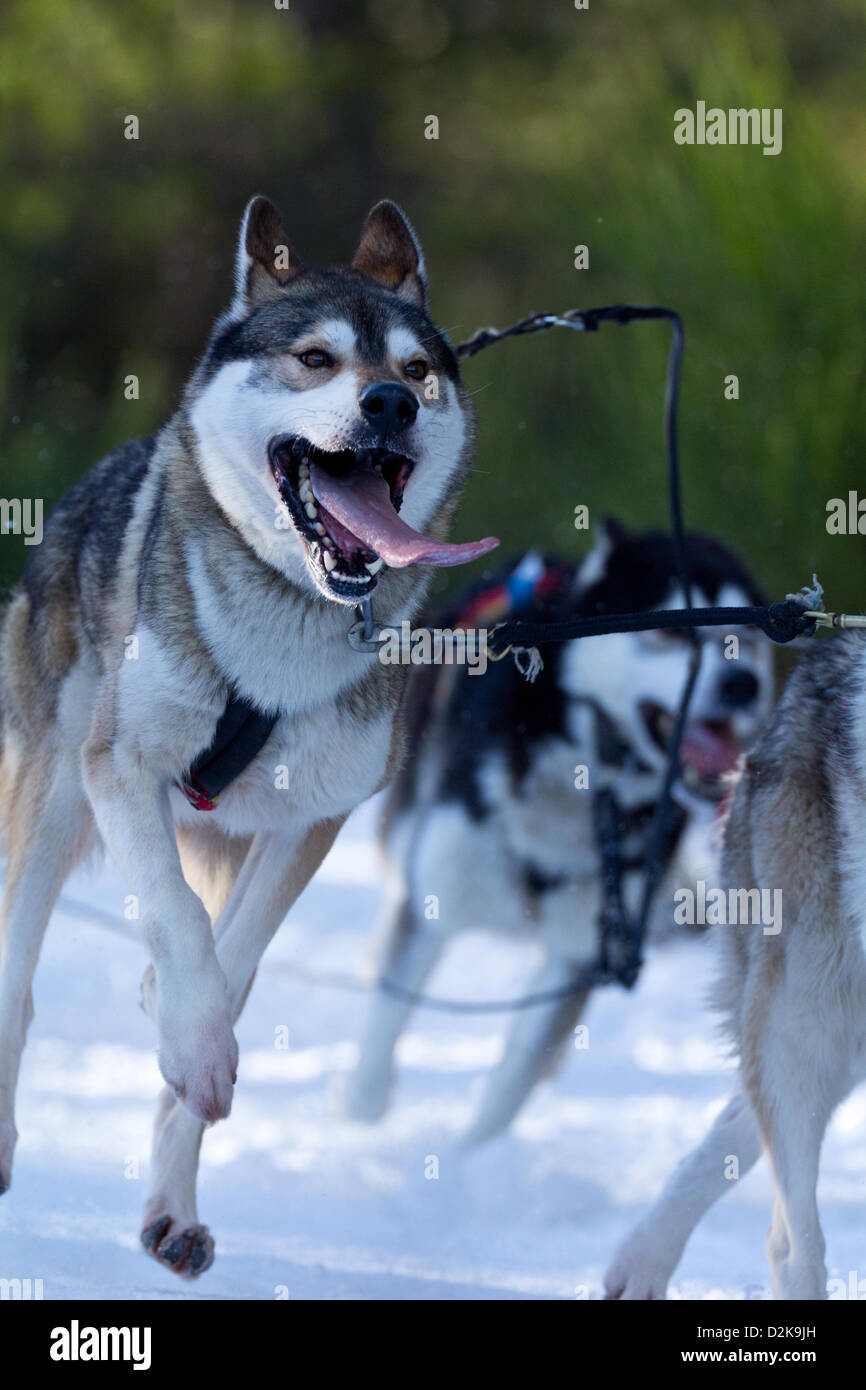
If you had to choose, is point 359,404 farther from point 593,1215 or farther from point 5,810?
point 593,1215

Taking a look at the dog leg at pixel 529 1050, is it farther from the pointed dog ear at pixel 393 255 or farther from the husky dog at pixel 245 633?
the pointed dog ear at pixel 393 255

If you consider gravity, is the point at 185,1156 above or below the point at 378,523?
below

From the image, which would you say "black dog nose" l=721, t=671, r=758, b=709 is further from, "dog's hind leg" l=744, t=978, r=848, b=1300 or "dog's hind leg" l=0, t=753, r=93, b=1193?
"dog's hind leg" l=0, t=753, r=93, b=1193

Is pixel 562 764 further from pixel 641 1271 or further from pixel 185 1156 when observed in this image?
pixel 185 1156

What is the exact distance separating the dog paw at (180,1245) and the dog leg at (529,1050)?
1.63 metres

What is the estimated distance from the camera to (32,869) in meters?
2.60

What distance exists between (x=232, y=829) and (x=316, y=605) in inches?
15.6

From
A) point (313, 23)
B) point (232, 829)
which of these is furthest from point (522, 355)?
point (232, 829)

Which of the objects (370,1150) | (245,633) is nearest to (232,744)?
(245,633)

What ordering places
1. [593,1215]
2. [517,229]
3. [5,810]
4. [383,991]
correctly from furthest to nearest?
[517,229], [383,991], [593,1215], [5,810]

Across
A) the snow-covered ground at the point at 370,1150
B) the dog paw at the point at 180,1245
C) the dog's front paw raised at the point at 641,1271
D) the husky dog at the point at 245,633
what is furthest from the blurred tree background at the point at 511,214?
the dog paw at the point at 180,1245

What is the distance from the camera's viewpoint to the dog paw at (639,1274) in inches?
107

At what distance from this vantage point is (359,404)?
2.15m

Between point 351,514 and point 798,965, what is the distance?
1.06 meters
